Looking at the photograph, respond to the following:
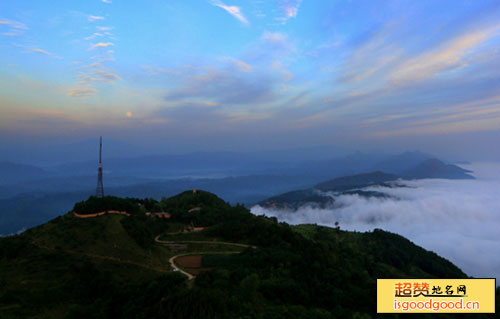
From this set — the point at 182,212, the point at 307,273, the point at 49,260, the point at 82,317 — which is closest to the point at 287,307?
the point at 307,273

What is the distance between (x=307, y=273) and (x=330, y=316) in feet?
34.7

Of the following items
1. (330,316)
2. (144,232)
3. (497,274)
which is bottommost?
(497,274)

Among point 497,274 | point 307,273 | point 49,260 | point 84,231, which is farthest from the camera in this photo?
point 497,274

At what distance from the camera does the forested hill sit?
77.9 ft

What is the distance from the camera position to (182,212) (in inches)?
2692

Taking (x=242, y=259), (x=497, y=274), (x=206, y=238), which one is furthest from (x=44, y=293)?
(x=497, y=274)

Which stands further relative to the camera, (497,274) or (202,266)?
(497,274)

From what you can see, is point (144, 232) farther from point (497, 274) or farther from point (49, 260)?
point (497, 274)

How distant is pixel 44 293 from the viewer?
27.1 meters

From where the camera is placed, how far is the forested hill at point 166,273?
23.7m

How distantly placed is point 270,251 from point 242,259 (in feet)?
17.2

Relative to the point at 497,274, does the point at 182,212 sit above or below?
above

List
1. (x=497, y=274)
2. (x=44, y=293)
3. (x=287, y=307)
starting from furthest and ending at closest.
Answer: (x=497, y=274), (x=287, y=307), (x=44, y=293)

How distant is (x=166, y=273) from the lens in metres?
31.8
